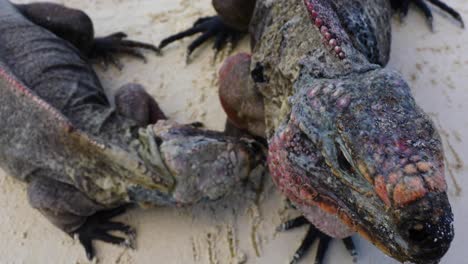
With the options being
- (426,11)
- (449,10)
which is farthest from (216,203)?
(449,10)

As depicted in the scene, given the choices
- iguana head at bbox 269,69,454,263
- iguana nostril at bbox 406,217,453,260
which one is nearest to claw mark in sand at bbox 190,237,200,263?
iguana head at bbox 269,69,454,263

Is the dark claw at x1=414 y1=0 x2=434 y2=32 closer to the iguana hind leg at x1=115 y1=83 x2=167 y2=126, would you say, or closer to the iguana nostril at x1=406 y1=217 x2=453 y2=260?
the iguana hind leg at x1=115 y1=83 x2=167 y2=126

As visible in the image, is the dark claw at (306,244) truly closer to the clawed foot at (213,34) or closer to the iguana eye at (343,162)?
the iguana eye at (343,162)

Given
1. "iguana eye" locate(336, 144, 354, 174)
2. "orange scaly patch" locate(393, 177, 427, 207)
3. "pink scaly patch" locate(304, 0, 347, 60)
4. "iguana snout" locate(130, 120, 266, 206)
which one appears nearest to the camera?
"orange scaly patch" locate(393, 177, 427, 207)

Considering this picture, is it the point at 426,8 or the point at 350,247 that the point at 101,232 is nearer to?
the point at 350,247

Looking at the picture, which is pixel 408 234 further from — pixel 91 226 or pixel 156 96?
pixel 156 96

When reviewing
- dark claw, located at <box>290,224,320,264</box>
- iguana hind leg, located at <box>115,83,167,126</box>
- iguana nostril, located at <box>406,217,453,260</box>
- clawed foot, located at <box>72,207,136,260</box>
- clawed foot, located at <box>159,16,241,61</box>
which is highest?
iguana nostril, located at <box>406,217,453,260</box>
